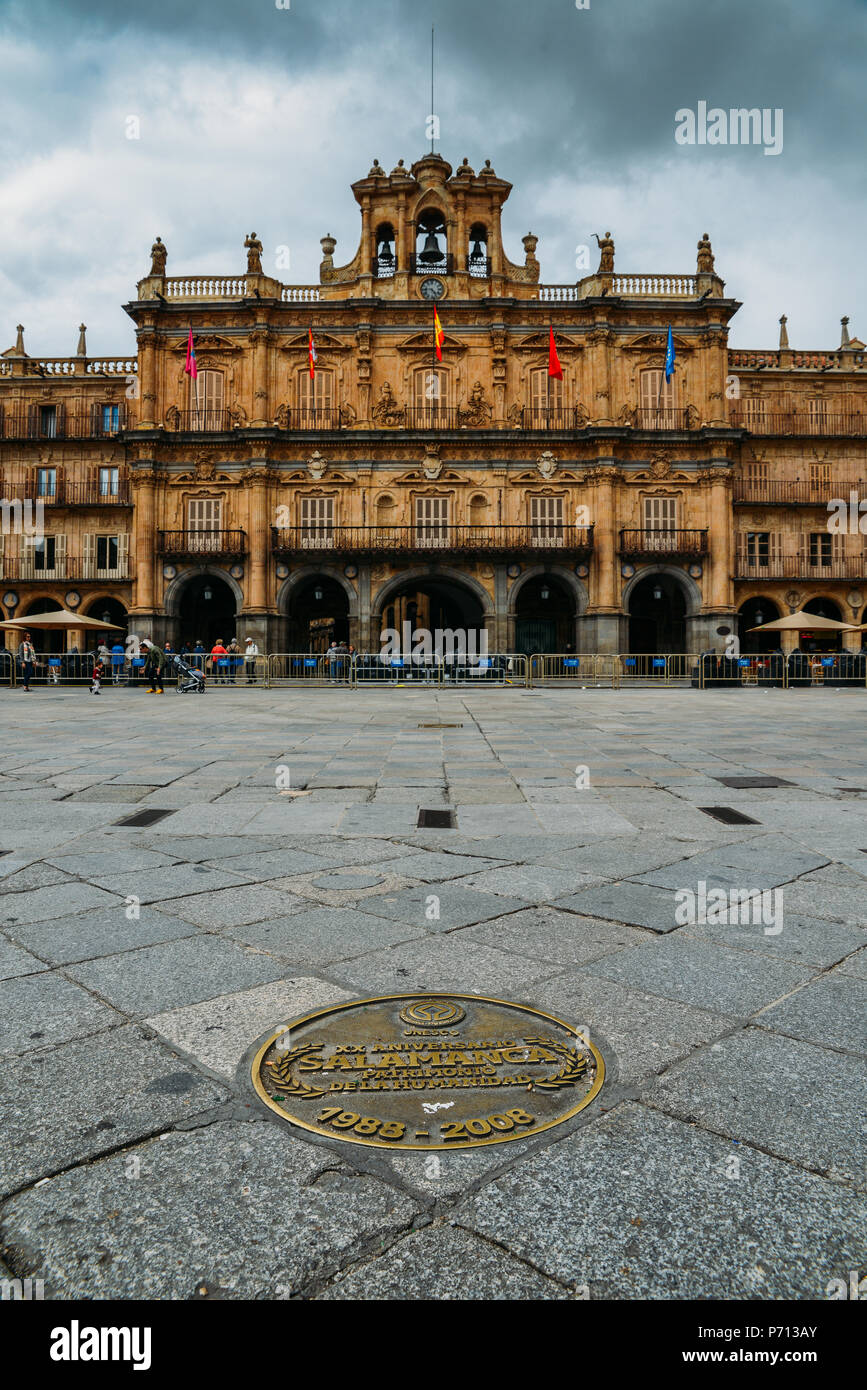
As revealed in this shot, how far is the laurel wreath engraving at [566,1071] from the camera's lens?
6.67 feet

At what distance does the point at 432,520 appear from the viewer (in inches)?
1202

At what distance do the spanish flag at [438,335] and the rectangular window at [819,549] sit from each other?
51.8 feet

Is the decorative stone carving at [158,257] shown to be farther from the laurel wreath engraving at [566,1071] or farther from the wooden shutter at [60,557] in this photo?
the laurel wreath engraving at [566,1071]

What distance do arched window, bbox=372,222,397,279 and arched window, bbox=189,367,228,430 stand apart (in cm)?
745

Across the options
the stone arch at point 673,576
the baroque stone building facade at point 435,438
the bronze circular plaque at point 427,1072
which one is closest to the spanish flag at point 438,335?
the baroque stone building facade at point 435,438

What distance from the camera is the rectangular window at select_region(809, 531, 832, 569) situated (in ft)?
106

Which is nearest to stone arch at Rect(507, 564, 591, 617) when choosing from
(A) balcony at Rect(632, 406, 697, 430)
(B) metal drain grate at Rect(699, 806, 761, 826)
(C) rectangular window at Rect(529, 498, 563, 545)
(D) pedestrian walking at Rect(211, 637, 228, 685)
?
(C) rectangular window at Rect(529, 498, 563, 545)

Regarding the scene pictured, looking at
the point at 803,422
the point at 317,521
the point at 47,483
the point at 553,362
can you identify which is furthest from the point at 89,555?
the point at 803,422

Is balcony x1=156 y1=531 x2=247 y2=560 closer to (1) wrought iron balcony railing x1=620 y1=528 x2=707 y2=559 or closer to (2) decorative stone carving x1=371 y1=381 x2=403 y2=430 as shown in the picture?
(2) decorative stone carving x1=371 y1=381 x2=403 y2=430

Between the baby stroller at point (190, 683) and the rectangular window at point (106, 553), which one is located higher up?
the rectangular window at point (106, 553)

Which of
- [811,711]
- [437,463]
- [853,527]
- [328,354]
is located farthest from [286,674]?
[853,527]

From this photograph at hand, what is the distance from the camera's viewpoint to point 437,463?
30328mm

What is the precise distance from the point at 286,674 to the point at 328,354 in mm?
12152
